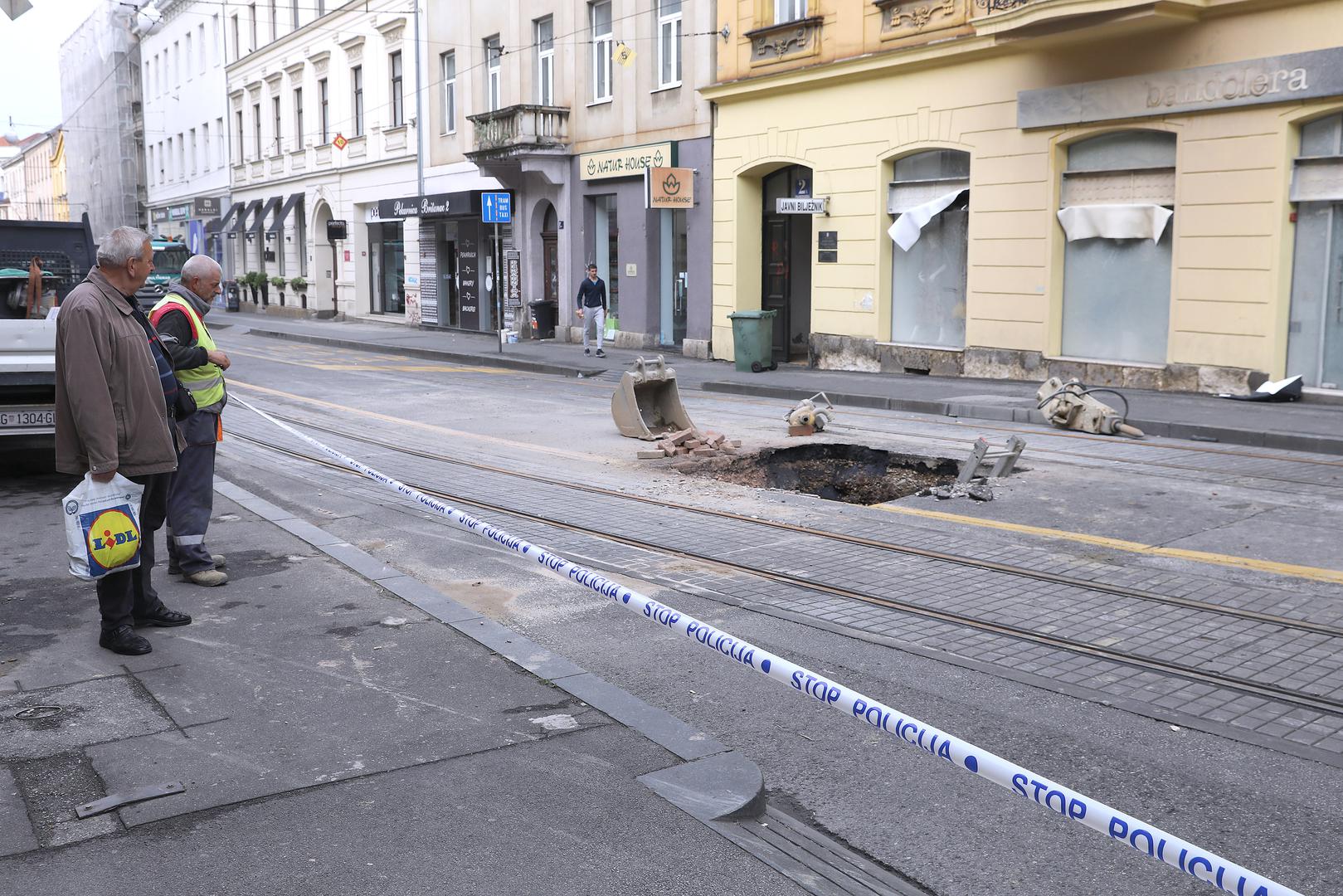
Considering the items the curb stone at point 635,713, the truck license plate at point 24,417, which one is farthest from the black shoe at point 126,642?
the truck license plate at point 24,417

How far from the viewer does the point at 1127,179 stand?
666 inches

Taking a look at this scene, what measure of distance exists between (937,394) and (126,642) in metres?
13.1

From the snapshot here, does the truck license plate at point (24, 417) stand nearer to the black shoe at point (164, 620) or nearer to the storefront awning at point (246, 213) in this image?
the black shoe at point (164, 620)

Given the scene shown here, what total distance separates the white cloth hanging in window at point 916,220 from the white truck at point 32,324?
1239 centimetres

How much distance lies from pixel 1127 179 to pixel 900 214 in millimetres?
4340

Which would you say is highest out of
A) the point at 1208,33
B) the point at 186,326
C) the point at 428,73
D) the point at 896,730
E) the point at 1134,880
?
the point at 428,73

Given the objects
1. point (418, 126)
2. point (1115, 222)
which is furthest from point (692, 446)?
point (418, 126)

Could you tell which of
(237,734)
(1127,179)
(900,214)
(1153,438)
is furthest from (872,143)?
(237,734)

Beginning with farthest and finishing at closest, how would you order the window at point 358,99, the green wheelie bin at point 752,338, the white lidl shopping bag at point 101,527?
1. the window at point 358,99
2. the green wheelie bin at point 752,338
3. the white lidl shopping bag at point 101,527

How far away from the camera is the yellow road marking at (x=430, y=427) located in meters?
12.2

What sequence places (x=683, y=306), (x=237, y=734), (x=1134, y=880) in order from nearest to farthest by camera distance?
(x=1134, y=880)
(x=237, y=734)
(x=683, y=306)

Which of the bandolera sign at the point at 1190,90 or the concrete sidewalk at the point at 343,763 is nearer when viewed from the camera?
the concrete sidewalk at the point at 343,763

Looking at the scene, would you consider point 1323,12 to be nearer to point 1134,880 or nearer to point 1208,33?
point 1208,33

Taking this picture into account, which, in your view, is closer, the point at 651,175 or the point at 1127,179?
the point at 1127,179
